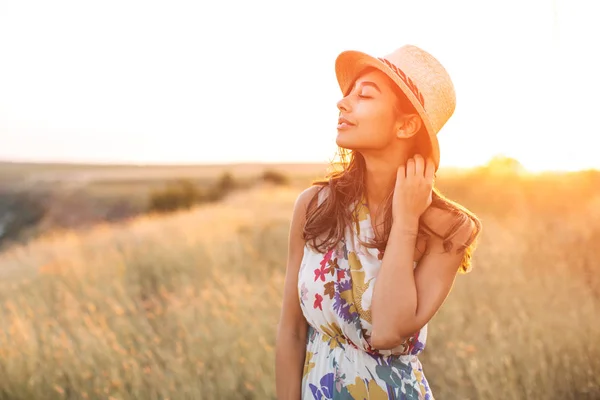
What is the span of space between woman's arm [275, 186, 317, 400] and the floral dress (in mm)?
39

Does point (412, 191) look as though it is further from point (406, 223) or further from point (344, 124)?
point (344, 124)

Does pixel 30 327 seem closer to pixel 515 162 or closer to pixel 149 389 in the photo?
pixel 149 389

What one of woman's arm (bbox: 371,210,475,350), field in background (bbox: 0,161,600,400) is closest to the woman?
woman's arm (bbox: 371,210,475,350)

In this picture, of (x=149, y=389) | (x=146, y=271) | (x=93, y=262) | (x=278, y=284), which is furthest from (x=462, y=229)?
(x=93, y=262)

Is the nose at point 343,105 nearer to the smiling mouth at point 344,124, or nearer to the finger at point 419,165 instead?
the smiling mouth at point 344,124

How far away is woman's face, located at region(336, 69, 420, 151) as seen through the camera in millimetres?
2021

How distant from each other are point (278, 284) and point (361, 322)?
3.63 meters

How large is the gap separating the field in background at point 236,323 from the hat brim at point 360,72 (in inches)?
27.7

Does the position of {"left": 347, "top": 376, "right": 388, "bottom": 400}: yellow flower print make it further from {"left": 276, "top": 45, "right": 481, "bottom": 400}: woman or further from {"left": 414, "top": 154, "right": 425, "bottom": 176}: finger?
{"left": 414, "top": 154, "right": 425, "bottom": 176}: finger

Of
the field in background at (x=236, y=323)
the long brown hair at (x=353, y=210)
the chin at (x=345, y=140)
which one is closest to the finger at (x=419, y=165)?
the long brown hair at (x=353, y=210)

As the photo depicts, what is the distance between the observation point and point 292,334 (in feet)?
7.17

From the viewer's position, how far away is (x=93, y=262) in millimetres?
7668

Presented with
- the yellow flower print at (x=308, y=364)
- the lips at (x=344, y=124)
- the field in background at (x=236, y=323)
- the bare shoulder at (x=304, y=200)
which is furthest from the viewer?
the field in background at (x=236, y=323)

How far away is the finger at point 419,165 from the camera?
204 cm
